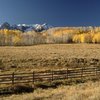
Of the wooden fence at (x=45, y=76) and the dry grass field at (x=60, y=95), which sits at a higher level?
the wooden fence at (x=45, y=76)

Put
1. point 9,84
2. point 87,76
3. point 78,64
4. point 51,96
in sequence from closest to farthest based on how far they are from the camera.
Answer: point 51,96 → point 9,84 → point 87,76 → point 78,64

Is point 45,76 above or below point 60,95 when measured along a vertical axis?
above

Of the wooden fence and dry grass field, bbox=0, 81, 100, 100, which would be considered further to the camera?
the wooden fence

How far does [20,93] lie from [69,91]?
4.60 metres

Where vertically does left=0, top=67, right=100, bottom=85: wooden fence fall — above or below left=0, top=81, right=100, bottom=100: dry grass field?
above

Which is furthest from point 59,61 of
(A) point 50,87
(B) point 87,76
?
(A) point 50,87

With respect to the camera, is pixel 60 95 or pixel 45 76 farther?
pixel 45 76

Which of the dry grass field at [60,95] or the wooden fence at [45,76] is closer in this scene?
the dry grass field at [60,95]

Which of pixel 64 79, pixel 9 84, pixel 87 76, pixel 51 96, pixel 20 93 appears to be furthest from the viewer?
pixel 87 76

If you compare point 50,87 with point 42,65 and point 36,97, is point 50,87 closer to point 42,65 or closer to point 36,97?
point 36,97

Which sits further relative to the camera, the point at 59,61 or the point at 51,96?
the point at 59,61

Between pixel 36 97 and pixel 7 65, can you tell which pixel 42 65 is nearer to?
pixel 7 65

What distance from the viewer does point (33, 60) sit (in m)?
57.0

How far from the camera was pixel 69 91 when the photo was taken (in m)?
29.0
